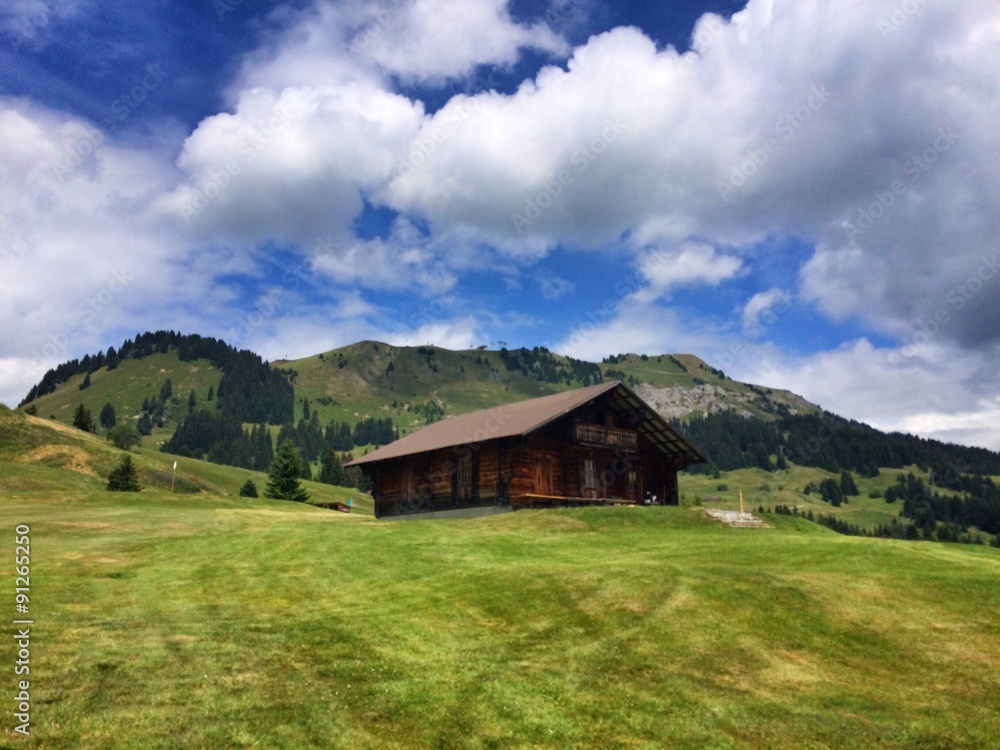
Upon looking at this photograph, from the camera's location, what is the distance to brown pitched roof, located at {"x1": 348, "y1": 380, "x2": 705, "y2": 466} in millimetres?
45750

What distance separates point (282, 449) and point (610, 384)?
179 feet

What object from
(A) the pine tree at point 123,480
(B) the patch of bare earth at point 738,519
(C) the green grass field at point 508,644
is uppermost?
(A) the pine tree at point 123,480

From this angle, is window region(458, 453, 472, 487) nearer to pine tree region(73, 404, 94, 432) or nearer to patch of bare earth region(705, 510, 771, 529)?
patch of bare earth region(705, 510, 771, 529)

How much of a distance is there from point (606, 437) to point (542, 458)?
5.01m

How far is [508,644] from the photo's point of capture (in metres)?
16.1

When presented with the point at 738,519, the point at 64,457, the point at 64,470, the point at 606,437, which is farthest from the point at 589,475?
the point at 64,457

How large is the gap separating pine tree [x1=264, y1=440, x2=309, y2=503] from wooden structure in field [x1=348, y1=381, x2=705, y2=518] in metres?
35.6

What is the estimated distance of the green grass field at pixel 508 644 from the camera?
37.9 ft

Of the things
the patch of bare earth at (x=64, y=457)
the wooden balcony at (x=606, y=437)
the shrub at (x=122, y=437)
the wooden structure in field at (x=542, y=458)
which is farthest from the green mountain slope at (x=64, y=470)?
the wooden balcony at (x=606, y=437)

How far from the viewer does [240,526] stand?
3484cm

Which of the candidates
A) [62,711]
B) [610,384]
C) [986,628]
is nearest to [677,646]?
[986,628]

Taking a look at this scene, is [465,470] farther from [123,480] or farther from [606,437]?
[123,480]

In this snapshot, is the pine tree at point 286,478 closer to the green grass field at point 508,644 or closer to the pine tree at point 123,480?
the pine tree at point 123,480

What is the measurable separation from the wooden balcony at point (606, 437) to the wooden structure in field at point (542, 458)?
69 mm
